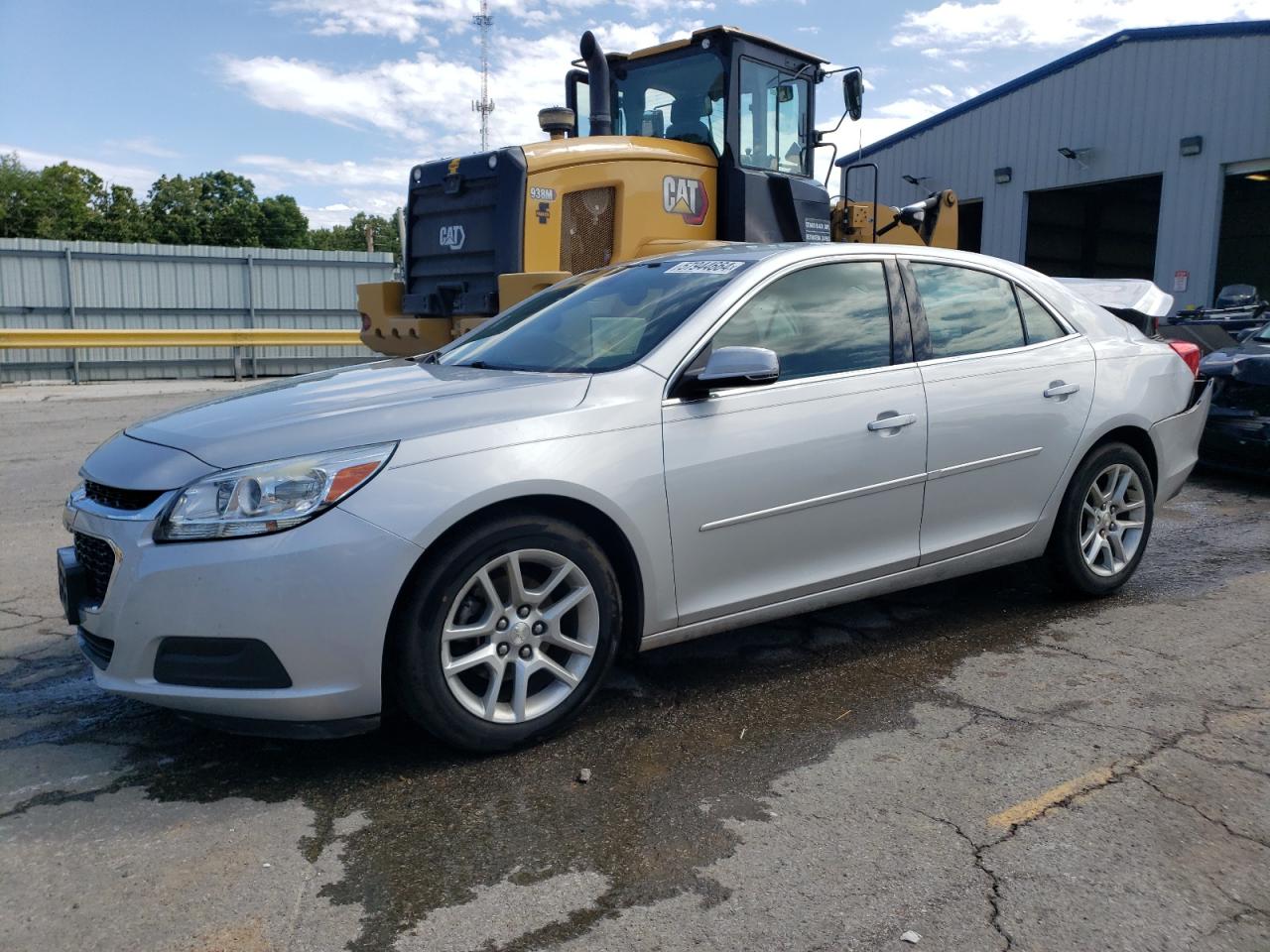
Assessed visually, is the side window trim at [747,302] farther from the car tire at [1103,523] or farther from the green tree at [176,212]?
the green tree at [176,212]

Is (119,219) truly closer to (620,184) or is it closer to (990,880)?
(620,184)

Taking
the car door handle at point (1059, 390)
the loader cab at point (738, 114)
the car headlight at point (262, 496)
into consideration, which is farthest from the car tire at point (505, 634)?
the loader cab at point (738, 114)

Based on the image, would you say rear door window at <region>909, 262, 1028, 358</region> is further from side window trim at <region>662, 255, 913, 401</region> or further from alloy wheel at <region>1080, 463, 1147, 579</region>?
alloy wheel at <region>1080, 463, 1147, 579</region>

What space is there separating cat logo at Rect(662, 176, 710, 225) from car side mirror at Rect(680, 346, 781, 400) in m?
5.76

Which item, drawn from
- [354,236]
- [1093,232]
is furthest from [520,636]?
[354,236]

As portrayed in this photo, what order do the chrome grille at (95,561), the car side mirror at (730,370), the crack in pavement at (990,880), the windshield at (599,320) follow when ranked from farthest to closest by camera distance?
the windshield at (599,320), the car side mirror at (730,370), the chrome grille at (95,561), the crack in pavement at (990,880)

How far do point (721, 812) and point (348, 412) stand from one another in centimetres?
161

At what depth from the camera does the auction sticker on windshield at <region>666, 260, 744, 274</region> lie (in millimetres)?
4051

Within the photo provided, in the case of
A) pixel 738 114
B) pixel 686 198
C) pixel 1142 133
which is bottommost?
pixel 686 198

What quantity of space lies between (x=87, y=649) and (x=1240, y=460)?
7.58 metres

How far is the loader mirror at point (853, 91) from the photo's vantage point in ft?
31.2

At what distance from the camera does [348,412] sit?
3.30 meters

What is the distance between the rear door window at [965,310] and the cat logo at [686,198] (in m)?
4.79

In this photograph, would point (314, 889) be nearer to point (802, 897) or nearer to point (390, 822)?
point (390, 822)
